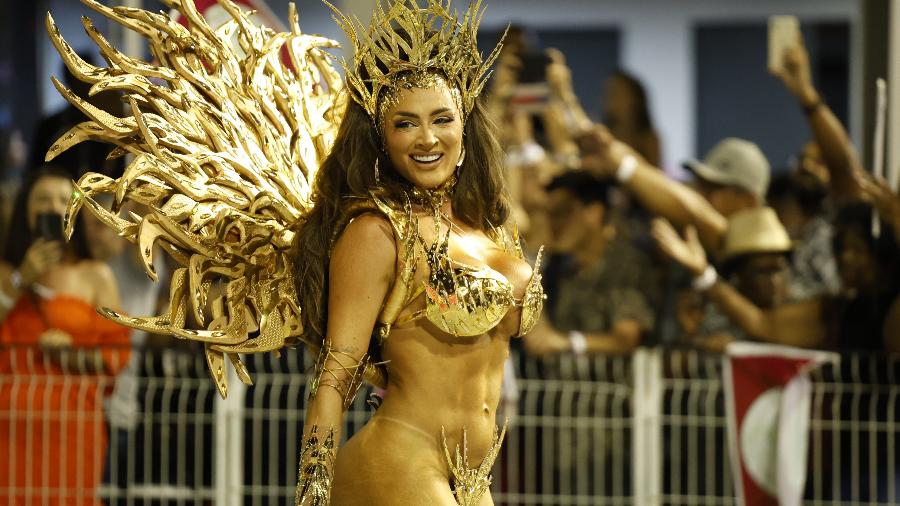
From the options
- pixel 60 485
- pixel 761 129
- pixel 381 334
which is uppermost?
pixel 761 129

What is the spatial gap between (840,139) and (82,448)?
11.8 ft

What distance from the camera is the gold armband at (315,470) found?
11.6 ft

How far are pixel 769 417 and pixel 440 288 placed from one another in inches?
105

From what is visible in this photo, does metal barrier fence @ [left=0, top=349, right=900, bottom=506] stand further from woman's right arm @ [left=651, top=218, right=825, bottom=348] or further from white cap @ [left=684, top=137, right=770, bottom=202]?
white cap @ [left=684, top=137, right=770, bottom=202]

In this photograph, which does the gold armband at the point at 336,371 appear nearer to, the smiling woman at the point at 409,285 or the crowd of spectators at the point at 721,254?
the smiling woman at the point at 409,285

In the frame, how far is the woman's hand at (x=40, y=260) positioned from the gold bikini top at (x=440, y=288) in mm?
2923

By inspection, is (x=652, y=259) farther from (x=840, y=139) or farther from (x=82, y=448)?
(x=82, y=448)

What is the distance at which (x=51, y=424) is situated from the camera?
241 inches

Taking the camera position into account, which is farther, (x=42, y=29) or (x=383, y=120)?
(x=42, y=29)

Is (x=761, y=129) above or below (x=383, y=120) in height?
above

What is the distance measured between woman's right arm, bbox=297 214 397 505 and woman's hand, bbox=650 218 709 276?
9.51ft

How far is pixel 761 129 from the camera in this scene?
12.9m

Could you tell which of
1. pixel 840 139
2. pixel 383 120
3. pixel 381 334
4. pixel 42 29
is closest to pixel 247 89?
pixel 383 120

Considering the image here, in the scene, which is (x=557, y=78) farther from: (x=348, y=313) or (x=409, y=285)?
(x=348, y=313)
